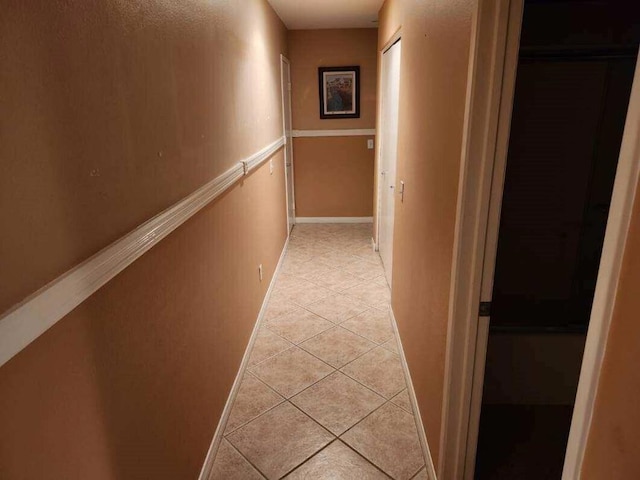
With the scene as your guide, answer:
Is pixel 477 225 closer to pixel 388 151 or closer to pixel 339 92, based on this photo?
pixel 388 151

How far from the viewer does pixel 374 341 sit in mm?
3070

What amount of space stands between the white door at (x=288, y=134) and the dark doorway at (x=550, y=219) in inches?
126

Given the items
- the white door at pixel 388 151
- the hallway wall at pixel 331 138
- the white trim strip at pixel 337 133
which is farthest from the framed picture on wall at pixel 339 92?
the white door at pixel 388 151

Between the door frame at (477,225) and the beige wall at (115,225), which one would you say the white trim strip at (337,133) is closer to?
the beige wall at (115,225)

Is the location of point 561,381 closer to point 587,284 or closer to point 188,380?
point 587,284

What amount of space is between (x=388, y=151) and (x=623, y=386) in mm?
3533

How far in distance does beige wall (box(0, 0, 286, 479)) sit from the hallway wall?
329 centimetres

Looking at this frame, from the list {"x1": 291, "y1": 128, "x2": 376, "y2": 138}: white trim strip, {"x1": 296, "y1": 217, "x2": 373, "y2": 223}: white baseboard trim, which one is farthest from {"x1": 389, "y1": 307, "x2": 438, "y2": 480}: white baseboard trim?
{"x1": 291, "y1": 128, "x2": 376, "y2": 138}: white trim strip

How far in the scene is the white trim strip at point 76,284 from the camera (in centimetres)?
76

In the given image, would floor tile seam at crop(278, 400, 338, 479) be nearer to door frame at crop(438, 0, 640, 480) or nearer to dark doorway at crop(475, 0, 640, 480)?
door frame at crop(438, 0, 640, 480)

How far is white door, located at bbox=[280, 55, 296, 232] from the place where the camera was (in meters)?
4.99

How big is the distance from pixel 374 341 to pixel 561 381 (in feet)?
3.85

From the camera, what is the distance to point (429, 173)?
199 centimetres

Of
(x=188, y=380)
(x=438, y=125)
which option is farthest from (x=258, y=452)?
(x=438, y=125)
